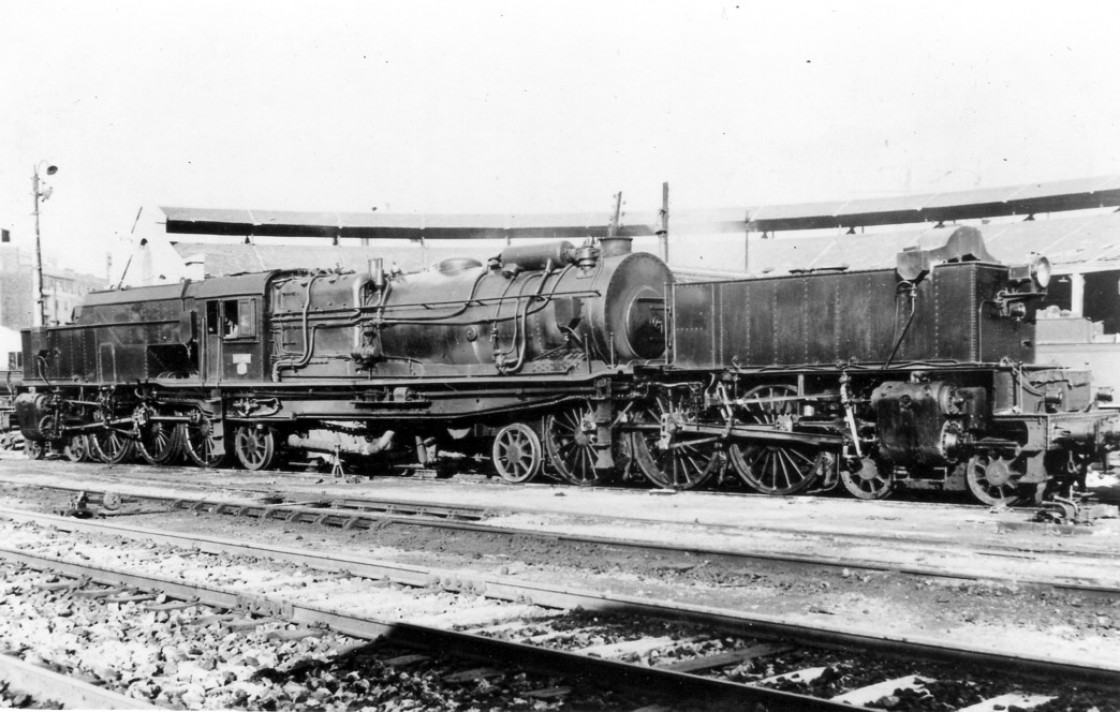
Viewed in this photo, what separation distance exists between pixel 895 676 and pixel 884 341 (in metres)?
6.96

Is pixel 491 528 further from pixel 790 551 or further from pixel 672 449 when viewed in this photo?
pixel 672 449

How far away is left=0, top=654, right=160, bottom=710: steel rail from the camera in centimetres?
443

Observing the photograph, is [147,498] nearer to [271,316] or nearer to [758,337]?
[271,316]

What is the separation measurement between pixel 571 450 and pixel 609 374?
1.72 metres

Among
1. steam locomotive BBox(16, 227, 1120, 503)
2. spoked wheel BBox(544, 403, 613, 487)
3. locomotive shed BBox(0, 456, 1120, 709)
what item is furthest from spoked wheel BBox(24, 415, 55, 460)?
spoked wheel BBox(544, 403, 613, 487)

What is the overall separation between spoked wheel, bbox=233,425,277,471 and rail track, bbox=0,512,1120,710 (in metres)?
9.12

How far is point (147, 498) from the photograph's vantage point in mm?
12648

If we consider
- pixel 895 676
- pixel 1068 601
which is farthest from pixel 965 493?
pixel 895 676

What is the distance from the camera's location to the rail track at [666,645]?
471 centimetres

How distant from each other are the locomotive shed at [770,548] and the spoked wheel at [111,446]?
4.84 meters

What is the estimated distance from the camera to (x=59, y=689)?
4840 mm

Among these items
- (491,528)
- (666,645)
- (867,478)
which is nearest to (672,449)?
(867,478)

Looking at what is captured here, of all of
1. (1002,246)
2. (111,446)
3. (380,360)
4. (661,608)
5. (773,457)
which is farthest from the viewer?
(1002,246)

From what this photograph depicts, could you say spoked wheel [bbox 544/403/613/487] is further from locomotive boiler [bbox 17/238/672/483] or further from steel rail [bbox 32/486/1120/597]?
steel rail [bbox 32/486/1120/597]
